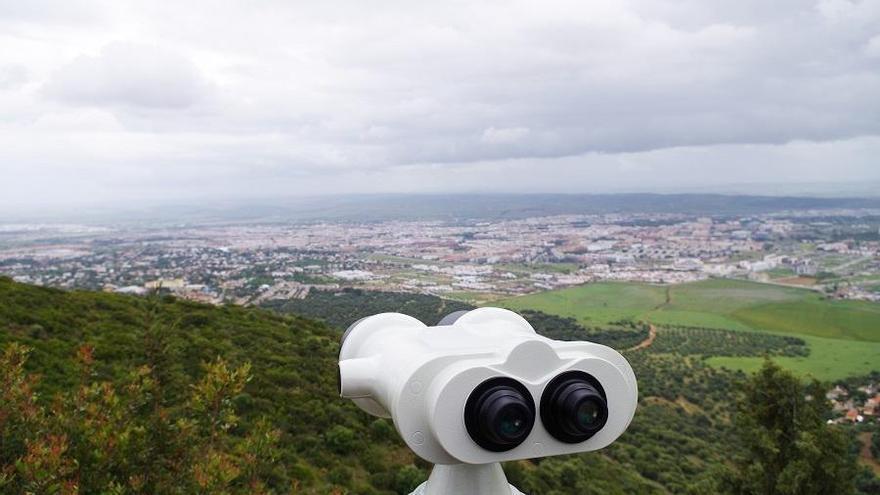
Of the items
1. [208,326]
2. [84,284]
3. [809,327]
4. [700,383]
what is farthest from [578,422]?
[809,327]

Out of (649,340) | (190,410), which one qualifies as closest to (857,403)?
(649,340)

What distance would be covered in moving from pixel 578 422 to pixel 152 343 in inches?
129

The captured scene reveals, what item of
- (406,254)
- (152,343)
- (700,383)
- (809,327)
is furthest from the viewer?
(406,254)

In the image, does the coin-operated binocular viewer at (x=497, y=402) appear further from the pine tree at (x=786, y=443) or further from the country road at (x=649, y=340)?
the country road at (x=649, y=340)

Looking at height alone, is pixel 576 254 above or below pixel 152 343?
below

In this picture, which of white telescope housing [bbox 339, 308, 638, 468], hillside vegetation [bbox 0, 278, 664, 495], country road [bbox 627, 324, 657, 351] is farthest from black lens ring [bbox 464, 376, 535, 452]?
country road [bbox 627, 324, 657, 351]

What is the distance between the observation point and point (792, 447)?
8992 mm

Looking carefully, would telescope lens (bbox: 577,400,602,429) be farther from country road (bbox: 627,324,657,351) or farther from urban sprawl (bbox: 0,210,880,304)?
country road (bbox: 627,324,657,351)

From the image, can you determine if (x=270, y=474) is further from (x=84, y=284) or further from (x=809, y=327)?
(x=809, y=327)

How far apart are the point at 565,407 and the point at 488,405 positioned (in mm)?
222

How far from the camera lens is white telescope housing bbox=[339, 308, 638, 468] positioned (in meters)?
1.43

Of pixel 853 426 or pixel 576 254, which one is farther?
pixel 576 254

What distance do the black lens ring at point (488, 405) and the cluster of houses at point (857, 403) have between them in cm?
2057

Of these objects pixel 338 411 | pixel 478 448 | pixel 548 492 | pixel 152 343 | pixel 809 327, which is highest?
pixel 478 448
